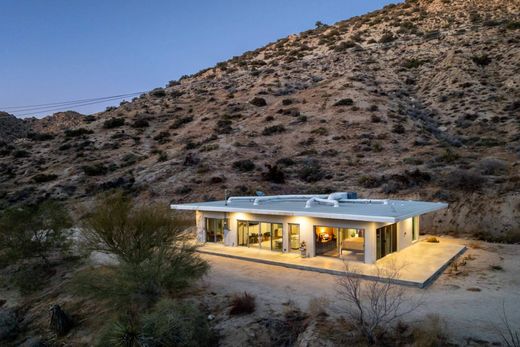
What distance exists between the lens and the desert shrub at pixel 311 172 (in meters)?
38.5

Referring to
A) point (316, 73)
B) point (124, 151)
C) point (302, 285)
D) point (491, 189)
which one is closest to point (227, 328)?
point (302, 285)

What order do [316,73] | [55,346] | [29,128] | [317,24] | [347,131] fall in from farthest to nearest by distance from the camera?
[317,24]
[29,128]
[316,73]
[347,131]
[55,346]

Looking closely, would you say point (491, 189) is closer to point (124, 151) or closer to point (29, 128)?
point (124, 151)

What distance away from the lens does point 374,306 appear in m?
13.6

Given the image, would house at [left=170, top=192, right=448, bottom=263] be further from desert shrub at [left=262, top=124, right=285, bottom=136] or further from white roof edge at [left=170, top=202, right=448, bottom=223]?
desert shrub at [left=262, top=124, right=285, bottom=136]

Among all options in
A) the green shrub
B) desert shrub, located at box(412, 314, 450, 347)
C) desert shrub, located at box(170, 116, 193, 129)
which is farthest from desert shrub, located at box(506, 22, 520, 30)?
the green shrub

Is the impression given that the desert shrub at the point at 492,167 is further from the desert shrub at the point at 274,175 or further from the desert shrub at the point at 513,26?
the desert shrub at the point at 513,26

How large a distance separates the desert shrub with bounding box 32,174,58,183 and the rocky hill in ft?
0.44

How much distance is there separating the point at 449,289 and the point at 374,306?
14.7 feet

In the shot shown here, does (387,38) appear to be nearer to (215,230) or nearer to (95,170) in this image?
(95,170)

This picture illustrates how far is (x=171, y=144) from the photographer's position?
168ft

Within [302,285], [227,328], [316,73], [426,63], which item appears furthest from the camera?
[316,73]

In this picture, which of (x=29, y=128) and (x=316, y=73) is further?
(x=29, y=128)

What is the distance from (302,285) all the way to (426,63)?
53.9 meters
